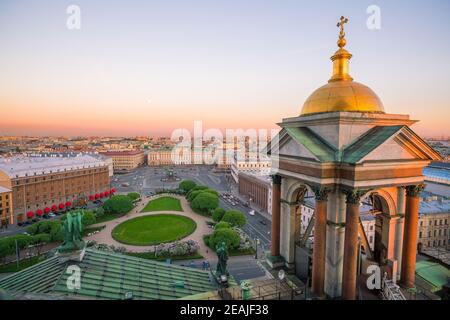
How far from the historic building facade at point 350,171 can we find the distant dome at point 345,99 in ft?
0.16

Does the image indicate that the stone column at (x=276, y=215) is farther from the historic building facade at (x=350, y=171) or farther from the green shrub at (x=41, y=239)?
the green shrub at (x=41, y=239)

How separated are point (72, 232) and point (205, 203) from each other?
57174mm

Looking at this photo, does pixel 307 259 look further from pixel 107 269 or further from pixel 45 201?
pixel 45 201

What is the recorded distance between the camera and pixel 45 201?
75.8 m

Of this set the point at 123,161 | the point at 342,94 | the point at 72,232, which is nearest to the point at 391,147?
the point at 342,94

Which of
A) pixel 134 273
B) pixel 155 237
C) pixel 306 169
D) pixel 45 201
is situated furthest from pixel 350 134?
pixel 45 201

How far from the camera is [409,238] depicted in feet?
48.2

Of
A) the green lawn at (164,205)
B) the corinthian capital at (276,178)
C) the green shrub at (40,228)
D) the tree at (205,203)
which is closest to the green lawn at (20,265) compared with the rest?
the green shrub at (40,228)

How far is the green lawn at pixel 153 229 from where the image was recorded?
181 ft

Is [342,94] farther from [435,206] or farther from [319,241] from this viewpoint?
[435,206]

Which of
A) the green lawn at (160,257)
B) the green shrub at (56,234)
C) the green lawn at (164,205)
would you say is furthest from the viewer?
the green lawn at (164,205)

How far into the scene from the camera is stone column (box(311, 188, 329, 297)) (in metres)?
13.3

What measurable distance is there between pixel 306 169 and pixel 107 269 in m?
12.3

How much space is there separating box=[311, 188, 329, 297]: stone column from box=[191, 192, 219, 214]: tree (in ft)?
190
